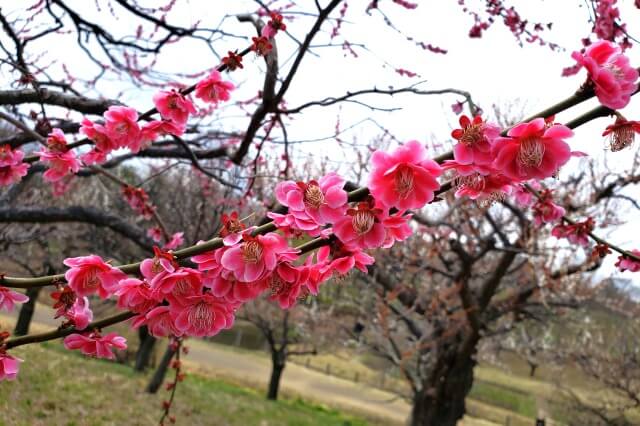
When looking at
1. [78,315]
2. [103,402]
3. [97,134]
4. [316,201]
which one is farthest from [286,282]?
[103,402]

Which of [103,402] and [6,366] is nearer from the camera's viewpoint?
[6,366]

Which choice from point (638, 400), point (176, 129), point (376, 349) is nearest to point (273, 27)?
point (176, 129)

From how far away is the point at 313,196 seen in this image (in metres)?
0.88

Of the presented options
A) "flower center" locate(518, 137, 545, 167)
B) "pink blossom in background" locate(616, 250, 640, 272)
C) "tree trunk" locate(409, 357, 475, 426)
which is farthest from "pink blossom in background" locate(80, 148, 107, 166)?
"tree trunk" locate(409, 357, 475, 426)

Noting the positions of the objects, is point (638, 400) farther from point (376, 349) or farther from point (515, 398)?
point (515, 398)

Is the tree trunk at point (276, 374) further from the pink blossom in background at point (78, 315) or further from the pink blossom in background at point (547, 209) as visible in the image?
the pink blossom in background at point (78, 315)

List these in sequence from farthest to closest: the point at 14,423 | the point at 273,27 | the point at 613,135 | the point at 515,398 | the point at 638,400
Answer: the point at 515,398 < the point at 638,400 < the point at 14,423 < the point at 273,27 < the point at 613,135

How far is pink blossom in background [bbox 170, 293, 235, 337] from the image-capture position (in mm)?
990

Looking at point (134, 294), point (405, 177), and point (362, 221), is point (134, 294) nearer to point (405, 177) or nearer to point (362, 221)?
point (362, 221)

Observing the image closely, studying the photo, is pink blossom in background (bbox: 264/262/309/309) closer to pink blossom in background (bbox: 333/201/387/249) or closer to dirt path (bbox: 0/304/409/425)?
pink blossom in background (bbox: 333/201/387/249)

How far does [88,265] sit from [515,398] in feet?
81.0

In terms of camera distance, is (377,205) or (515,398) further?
(515,398)

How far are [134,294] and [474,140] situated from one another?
0.81 metres

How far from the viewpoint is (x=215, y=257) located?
91 cm
